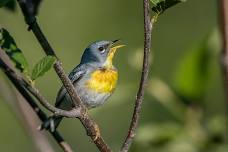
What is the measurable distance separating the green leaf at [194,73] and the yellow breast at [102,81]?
1.53 m

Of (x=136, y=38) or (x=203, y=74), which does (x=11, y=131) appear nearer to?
(x=136, y=38)

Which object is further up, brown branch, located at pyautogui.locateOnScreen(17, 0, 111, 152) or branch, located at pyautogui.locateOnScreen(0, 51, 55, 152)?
brown branch, located at pyautogui.locateOnScreen(17, 0, 111, 152)

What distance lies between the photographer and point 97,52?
5168 mm

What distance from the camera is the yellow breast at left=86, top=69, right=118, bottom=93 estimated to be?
15.7 ft

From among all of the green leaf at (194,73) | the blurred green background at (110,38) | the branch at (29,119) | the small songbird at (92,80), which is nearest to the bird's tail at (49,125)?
the branch at (29,119)

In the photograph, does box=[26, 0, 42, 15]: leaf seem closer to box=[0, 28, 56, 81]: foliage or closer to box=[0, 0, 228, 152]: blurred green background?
box=[0, 28, 56, 81]: foliage

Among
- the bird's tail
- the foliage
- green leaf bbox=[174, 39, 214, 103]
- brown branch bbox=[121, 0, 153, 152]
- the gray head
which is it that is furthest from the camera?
the gray head

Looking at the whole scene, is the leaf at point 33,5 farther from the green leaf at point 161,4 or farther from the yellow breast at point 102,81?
the yellow breast at point 102,81

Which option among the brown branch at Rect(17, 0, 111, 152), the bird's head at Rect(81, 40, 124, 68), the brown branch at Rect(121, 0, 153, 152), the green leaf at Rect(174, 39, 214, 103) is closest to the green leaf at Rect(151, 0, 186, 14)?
the brown branch at Rect(121, 0, 153, 152)

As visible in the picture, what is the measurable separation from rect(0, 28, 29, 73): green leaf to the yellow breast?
8.06 ft

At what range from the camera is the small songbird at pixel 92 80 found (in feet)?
15.1

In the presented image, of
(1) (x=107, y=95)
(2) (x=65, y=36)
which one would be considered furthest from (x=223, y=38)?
→ (2) (x=65, y=36)

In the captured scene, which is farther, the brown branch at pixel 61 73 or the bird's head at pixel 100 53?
the bird's head at pixel 100 53

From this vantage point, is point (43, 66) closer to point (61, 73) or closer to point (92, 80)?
point (61, 73)
